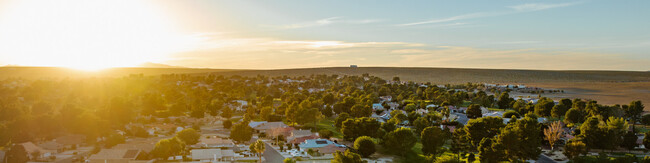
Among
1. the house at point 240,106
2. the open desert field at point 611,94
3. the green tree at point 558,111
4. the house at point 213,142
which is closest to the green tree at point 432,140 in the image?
the house at point 213,142

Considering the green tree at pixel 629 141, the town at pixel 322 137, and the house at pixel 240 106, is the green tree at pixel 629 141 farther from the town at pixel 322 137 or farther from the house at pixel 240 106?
the house at pixel 240 106

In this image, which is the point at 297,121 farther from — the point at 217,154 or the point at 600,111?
the point at 600,111

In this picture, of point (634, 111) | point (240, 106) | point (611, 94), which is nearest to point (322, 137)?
point (240, 106)

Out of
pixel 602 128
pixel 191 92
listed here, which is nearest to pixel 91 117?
pixel 191 92

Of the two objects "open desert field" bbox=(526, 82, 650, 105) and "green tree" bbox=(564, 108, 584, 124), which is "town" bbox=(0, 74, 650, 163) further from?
"open desert field" bbox=(526, 82, 650, 105)

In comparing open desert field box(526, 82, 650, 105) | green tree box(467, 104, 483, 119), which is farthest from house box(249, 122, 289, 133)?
open desert field box(526, 82, 650, 105)
